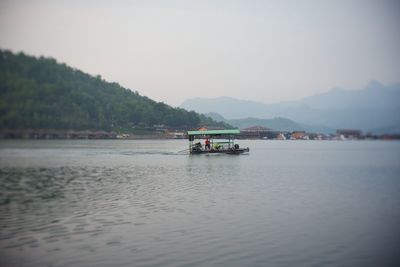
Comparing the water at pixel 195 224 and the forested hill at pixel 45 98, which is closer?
the water at pixel 195 224

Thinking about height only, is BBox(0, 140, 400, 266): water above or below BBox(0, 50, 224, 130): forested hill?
below

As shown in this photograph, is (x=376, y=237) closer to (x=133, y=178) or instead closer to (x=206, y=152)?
(x=133, y=178)

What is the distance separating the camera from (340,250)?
15.9 metres

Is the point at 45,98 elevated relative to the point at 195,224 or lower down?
elevated

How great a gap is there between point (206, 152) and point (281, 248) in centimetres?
6054

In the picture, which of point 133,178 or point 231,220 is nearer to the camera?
point 231,220

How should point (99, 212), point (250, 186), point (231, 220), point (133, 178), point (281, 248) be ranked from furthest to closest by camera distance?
point (133, 178), point (250, 186), point (99, 212), point (231, 220), point (281, 248)


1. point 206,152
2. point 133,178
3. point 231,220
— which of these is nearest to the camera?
point 231,220

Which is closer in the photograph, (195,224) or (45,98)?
(195,224)

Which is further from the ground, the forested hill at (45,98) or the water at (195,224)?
the forested hill at (45,98)

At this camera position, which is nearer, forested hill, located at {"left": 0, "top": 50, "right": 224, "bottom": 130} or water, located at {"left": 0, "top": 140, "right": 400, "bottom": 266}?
water, located at {"left": 0, "top": 140, "right": 400, "bottom": 266}

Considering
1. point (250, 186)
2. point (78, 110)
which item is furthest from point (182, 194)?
point (78, 110)

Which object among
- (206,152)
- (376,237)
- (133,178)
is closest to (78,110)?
(206,152)

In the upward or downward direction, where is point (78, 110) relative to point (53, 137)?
upward
